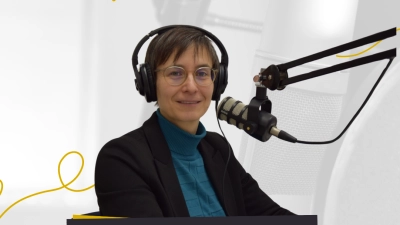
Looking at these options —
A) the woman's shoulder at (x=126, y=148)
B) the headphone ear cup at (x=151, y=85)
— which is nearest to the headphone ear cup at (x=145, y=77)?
the headphone ear cup at (x=151, y=85)

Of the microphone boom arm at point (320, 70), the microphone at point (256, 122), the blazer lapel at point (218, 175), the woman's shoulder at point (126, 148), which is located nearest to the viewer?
the microphone boom arm at point (320, 70)

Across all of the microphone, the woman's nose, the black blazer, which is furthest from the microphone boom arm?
the black blazer

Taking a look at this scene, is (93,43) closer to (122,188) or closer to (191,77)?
(191,77)

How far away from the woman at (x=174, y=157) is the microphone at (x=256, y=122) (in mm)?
141

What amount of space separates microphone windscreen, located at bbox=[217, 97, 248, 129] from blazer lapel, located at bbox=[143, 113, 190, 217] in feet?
0.56

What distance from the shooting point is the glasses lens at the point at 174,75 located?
1.21 metres

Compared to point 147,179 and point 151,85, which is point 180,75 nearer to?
point 151,85

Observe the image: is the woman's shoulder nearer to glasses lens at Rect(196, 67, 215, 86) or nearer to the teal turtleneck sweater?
the teal turtleneck sweater

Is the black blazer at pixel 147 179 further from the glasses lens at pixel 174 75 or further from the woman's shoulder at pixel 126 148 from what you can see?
the glasses lens at pixel 174 75

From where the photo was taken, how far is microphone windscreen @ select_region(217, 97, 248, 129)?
1.08 m

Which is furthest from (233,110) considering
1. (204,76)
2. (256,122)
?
(204,76)

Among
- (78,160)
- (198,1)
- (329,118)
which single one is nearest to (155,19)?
(198,1)

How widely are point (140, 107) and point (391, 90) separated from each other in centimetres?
79

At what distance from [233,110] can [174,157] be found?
223 mm
